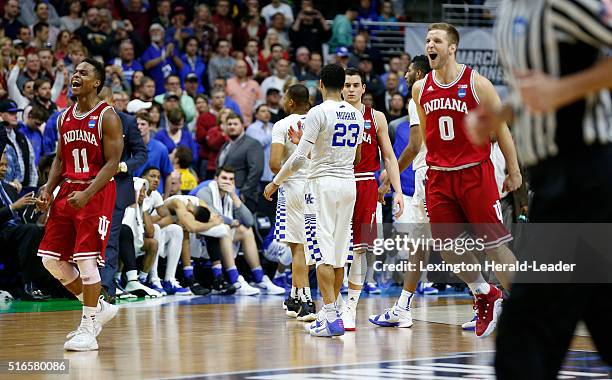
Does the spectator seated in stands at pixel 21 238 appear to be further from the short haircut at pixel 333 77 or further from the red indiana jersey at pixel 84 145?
the short haircut at pixel 333 77

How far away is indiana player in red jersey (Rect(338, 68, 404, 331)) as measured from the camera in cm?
1021

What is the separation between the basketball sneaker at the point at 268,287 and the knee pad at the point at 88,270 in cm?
639

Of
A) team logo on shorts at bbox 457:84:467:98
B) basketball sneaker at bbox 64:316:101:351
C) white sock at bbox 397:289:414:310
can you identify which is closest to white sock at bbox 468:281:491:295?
A: white sock at bbox 397:289:414:310

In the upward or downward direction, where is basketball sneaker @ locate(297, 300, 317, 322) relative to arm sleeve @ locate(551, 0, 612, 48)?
downward

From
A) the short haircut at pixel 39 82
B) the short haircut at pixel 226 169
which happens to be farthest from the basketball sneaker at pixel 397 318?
the short haircut at pixel 39 82

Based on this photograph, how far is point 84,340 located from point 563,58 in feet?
18.2

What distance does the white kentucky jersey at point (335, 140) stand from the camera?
9.31m

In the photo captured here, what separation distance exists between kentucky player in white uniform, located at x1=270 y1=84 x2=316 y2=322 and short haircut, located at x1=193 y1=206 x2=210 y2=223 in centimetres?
318

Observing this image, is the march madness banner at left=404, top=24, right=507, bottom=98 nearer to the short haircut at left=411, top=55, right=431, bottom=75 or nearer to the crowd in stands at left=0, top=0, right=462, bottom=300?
the crowd in stands at left=0, top=0, right=462, bottom=300

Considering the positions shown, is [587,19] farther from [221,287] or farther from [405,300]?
[221,287]

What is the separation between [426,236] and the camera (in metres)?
11.4

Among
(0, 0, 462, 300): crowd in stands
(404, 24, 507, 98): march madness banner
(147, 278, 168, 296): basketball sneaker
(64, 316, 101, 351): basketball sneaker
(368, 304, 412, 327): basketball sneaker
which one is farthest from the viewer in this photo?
(404, 24, 507, 98): march madness banner

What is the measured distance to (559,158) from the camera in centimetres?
407
